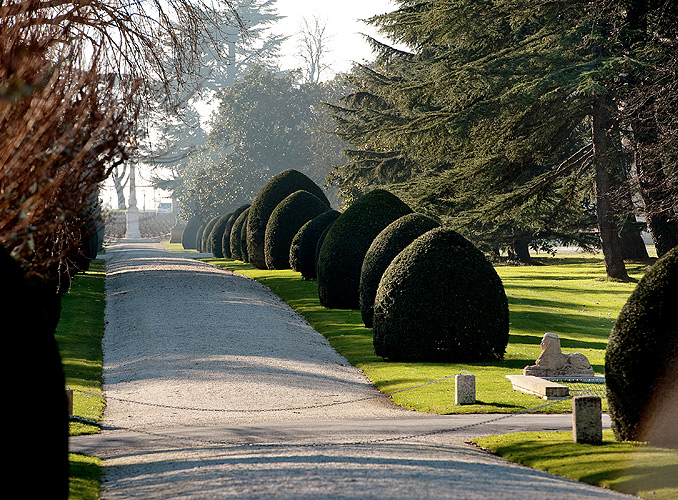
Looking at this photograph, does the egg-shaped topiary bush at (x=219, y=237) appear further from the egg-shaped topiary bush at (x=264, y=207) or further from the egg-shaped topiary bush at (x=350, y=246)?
the egg-shaped topiary bush at (x=350, y=246)

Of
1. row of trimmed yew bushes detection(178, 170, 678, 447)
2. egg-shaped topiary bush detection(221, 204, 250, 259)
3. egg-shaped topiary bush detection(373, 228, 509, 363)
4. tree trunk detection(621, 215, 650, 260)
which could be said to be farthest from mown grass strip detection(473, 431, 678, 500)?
egg-shaped topiary bush detection(221, 204, 250, 259)

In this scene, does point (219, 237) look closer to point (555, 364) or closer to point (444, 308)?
point (444, 308)

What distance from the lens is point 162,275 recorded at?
2709cm

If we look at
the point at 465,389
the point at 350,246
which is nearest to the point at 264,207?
the point at 350,246

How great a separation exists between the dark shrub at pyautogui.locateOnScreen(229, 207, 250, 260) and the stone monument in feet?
84.3

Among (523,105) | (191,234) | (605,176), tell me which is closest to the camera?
(523,105)

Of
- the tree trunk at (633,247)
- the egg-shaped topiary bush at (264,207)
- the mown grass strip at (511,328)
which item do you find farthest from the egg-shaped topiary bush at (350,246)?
the tree trunk at (633,247)

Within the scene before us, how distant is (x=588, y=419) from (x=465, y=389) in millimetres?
3052

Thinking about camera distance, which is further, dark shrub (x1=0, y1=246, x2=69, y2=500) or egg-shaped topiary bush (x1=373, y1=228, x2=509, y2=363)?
egg-shaped topiary bush (x1=373, y1=228, x2=509, y2=363)

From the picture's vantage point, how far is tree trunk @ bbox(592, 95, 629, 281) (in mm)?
27109

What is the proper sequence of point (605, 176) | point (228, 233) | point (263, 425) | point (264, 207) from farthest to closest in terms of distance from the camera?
1. point (228, 233)
2. point (264, 207)
3. point (605, 176)
4. point (263, 425)

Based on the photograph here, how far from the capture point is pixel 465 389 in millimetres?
10609

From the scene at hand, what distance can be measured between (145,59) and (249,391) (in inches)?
225

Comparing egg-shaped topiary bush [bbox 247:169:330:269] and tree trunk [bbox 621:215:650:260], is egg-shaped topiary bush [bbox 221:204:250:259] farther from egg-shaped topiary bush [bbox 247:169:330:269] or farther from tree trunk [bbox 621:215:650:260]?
tree trunk [bbox 621:215:650:260]
